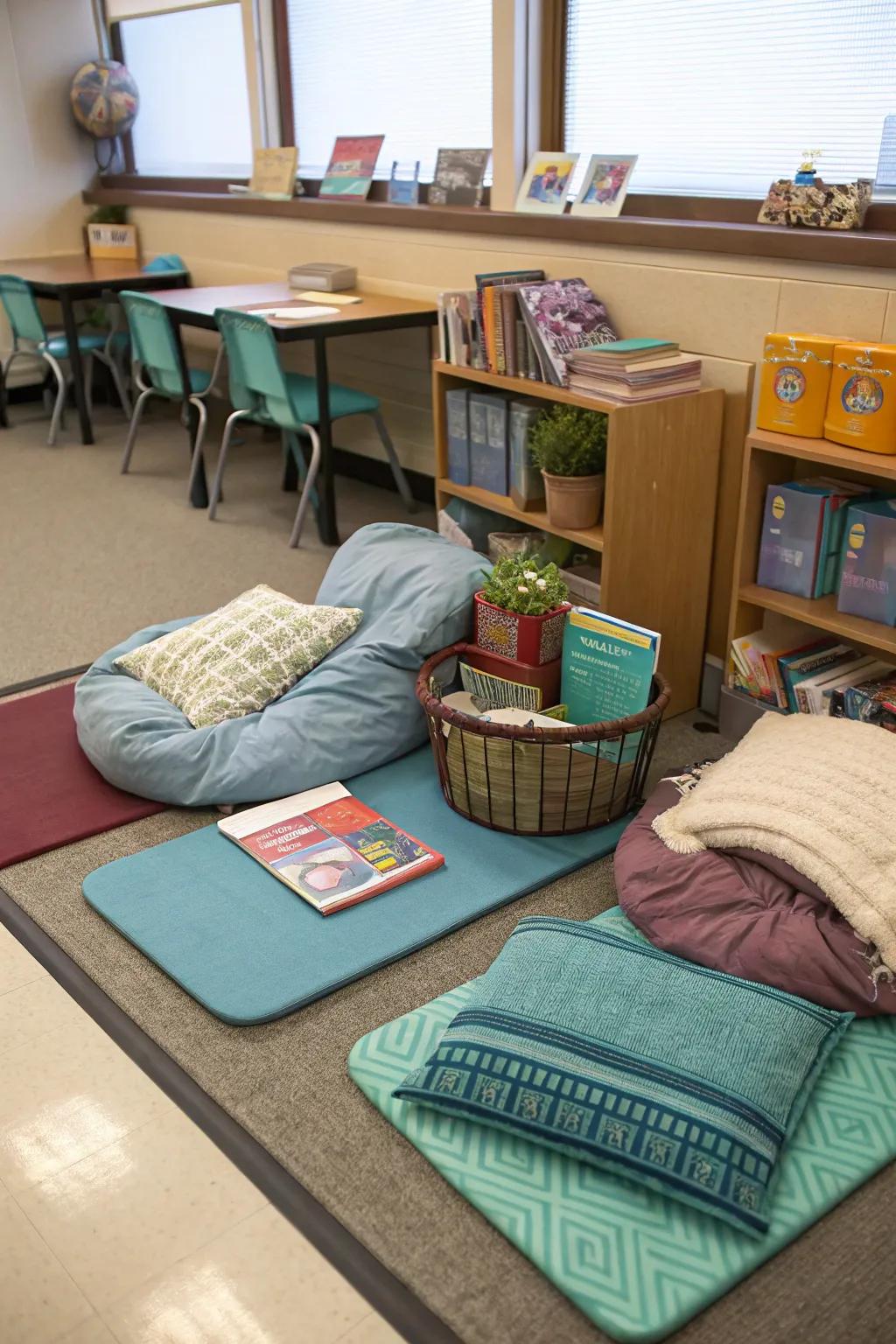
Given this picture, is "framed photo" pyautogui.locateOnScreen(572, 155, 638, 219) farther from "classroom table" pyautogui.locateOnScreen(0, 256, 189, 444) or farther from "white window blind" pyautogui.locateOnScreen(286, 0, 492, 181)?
"classroom table" pyautogui.locateOnScreen(0, 256, 189, 444)

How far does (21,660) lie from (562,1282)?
228 cm

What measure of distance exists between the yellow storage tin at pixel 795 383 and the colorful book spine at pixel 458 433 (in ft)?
2.97

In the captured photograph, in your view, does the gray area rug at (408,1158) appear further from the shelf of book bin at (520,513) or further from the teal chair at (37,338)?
the teal chair at (37,338)

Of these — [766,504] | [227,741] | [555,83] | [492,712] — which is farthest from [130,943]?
[555,83]

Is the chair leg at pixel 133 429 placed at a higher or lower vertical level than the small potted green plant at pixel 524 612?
lower

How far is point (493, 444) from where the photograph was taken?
3.03 metres

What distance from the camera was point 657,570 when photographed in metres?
2.68

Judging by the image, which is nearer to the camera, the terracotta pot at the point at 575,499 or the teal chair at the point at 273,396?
the terracotta pot at the point at 575,499

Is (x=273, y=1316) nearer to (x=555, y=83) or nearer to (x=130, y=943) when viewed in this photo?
(x=130, y=943)

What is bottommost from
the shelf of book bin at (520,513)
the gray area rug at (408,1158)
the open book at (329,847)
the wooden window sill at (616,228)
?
the gray area rug at (408,1158)

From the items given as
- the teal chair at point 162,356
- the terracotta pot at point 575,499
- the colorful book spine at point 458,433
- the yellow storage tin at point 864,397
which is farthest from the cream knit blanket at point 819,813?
the teal chair at point 162,356

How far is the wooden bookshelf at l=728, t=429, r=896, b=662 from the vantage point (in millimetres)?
2266

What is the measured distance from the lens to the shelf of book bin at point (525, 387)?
2.62 metres

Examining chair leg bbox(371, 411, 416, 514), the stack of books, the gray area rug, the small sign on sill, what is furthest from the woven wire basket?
the small sign on sill
